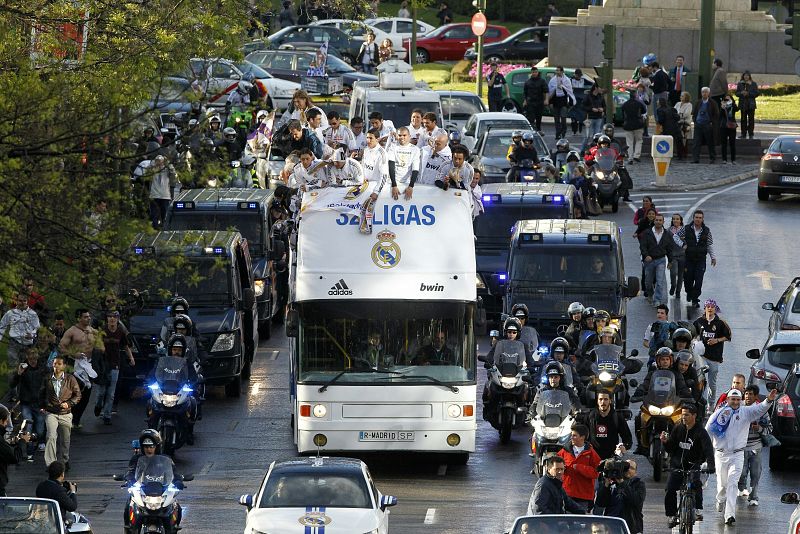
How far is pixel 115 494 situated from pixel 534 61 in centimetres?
4324

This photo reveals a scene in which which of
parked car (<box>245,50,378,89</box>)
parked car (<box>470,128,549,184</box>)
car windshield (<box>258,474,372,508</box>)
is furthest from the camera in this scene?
parked car (<box>245,50,378,89</box>)

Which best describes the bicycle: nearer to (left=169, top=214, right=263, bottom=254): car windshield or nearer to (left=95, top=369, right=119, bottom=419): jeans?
(left=95, top=369, right=119, bottom=419): jeans

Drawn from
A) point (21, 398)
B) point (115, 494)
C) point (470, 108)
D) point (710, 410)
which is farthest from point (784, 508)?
point (470, 108)

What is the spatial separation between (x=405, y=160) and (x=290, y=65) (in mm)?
30010

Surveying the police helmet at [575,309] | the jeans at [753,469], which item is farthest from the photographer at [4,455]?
the jeans at [753,469]

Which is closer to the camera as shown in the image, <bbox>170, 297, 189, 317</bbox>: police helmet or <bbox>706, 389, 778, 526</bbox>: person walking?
<bbox>706, 389, 778, 526</bbox>: person walking

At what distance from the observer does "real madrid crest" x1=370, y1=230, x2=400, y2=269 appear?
23.1 m

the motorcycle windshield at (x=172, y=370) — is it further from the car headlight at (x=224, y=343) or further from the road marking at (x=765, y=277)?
the road marking at (x=765, y=277)

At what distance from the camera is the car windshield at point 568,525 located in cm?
1692

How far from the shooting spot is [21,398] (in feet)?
82.4

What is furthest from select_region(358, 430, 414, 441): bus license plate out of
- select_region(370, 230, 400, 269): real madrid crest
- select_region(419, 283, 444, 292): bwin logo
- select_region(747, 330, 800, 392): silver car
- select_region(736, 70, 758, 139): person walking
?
select_region(736, 70, 758, 139): person walking

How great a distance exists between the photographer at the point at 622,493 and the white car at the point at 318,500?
83.7 inches

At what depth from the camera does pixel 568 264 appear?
3028cm

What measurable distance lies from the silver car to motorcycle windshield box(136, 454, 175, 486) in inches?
351
